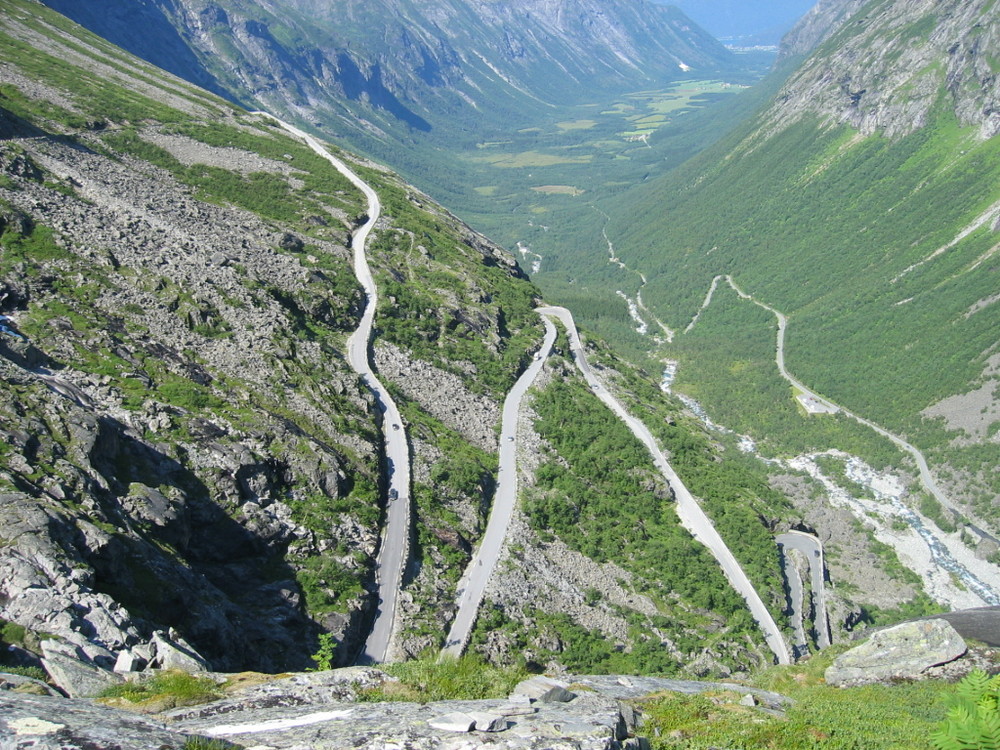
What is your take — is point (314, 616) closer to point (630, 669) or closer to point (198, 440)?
point (198, 440)

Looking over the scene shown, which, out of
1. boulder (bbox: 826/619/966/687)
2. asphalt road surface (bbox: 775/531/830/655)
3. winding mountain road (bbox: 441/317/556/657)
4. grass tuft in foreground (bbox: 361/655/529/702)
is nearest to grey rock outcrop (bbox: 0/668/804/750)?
grass tuft in foreground (bbox: 361/655/529/702)

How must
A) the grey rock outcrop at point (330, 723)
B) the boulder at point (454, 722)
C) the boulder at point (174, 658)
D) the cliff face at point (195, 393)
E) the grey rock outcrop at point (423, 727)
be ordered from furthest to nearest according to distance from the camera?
1. the cliff face at point (195, 393)
2. the boulder at point (174, 658)
3. the boulder at point (454, 722)
4. the grey rock outcrop at point (423, 727)
5. the grey rock outcrop at point (330, 723)

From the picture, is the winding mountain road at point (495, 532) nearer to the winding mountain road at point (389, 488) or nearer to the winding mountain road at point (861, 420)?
the winding mountain road at point (389, 488)

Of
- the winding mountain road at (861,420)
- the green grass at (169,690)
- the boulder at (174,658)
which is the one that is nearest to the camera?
the green grass at (169,690)

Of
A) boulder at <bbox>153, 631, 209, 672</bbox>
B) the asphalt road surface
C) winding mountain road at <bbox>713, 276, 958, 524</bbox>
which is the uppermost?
winding mountain road at <bbox>713, 276, 958, 524</bbox>

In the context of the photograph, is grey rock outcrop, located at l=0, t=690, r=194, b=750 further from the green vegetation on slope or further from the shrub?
the green vegetation on slope

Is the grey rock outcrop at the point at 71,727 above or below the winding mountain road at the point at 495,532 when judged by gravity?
below

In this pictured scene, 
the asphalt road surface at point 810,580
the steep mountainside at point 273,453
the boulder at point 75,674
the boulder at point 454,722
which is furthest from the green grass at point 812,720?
the asphalt road surface at point 810,580
